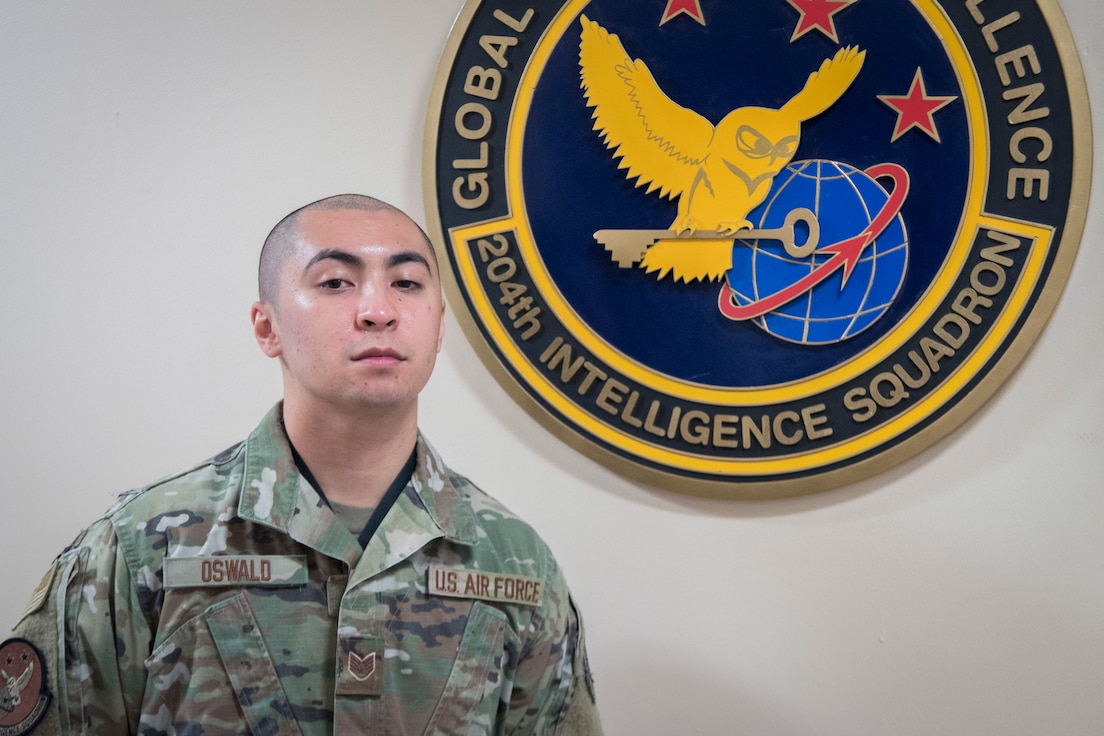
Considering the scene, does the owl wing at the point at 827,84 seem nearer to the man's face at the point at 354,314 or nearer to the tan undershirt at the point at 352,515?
the man's face at the point at 354,314

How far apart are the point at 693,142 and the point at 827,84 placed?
7.3 inches

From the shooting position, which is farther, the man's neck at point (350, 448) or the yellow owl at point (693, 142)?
the yellow owl at point (693, 142)

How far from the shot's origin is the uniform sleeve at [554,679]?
1004mm

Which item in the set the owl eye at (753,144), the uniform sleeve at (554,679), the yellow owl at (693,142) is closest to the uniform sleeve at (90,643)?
the uniform sleeve at (554,679)

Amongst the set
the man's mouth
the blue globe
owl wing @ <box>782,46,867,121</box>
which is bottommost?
the man's mouth

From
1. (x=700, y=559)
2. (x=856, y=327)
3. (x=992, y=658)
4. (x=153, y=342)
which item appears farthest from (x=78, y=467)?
(x=992, y=658)

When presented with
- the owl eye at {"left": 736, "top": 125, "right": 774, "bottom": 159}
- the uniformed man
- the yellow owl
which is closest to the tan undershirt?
the uniformed man

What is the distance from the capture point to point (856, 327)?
1295 millimetres

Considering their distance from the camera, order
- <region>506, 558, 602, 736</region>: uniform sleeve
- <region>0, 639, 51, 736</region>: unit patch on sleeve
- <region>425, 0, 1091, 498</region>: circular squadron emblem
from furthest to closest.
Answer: <region>425, 0, 1091, 498</region>: circular squadron emblem
<region>506, 558, 602, 736</region>: uniform sleeve
<region>0, 639, 51, 736</region>: unit patch on sleeve

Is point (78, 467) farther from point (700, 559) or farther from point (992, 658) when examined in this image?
point (992, 658)

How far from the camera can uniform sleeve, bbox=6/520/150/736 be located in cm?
88

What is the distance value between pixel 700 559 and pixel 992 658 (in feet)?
1.26

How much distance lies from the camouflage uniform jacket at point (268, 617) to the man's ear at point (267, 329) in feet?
0.26

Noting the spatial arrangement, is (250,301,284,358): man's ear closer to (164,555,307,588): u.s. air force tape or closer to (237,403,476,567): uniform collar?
(237,403,476,567): uniform collar
